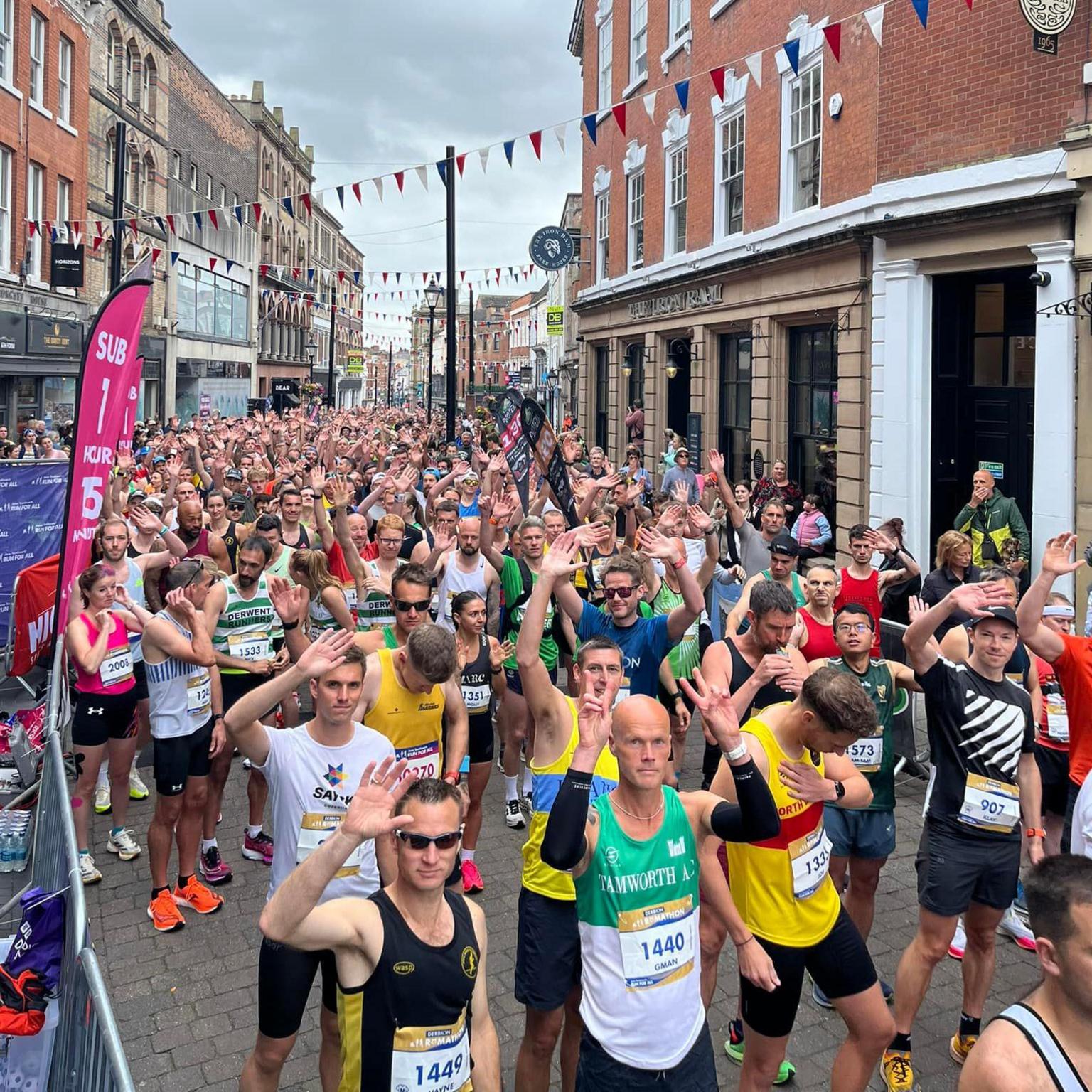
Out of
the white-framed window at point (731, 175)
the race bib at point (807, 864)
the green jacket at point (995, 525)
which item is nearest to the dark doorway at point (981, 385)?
the green jacket at point (995, 525)

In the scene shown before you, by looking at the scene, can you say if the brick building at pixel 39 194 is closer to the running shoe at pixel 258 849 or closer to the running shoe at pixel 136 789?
the running shoe at pixel 136 789

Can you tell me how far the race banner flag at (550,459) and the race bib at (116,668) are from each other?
4.03m

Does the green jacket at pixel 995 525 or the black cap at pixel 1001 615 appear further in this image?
the green jacket at pixel 995 525

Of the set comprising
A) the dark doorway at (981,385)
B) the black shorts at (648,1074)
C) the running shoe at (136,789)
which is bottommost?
the running shoe at (136,789)

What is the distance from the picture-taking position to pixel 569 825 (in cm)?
295

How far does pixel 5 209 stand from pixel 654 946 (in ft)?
80.1

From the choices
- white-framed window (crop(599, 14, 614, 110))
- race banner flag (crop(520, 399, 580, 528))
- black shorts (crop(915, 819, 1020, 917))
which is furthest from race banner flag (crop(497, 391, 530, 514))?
white-framed window (crop(599, 14, 614, 110))

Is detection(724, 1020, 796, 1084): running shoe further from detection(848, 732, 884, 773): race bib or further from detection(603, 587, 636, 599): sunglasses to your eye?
detection(603, 587, 636, 599): sunglasses

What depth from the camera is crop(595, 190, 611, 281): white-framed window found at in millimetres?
26516

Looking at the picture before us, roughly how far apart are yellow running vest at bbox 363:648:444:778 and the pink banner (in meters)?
1.71

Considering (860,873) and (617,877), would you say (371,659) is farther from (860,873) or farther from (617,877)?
(860,873)

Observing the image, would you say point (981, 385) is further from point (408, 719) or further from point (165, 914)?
point (165, 914)

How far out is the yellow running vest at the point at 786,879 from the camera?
3.57m

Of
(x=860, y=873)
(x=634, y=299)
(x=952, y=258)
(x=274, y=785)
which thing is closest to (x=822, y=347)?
(x=952, y=258)
